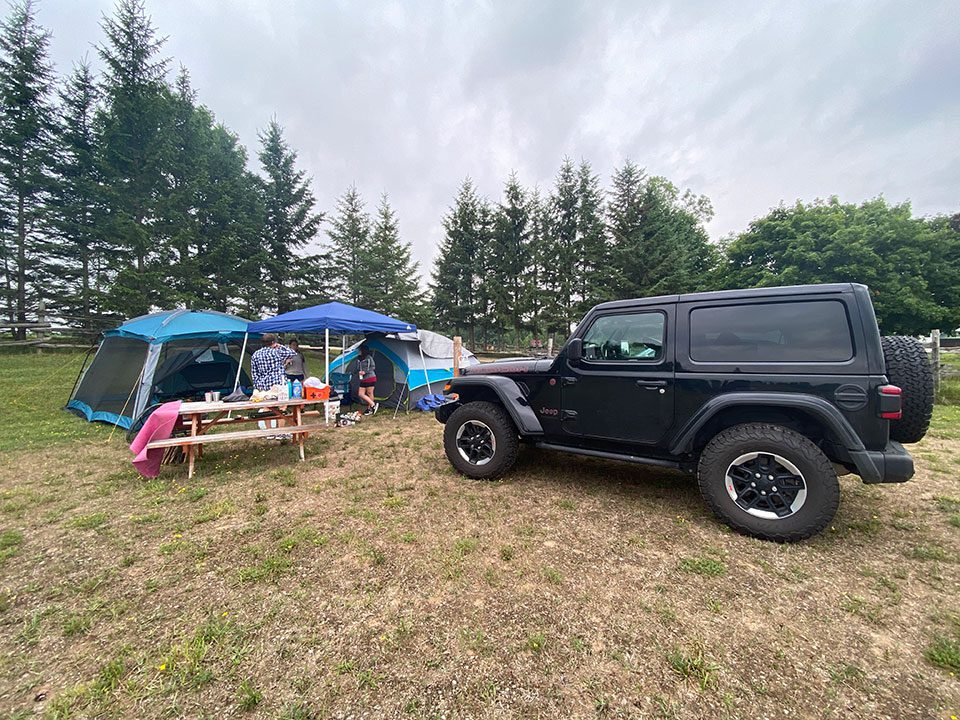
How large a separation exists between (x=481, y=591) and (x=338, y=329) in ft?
21.1

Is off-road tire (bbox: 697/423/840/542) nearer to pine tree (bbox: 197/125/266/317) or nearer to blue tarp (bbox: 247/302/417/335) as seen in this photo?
blue tarp (bbox: 247/302/417/335)

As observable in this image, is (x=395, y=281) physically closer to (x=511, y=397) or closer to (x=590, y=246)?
(x=590, y=246)

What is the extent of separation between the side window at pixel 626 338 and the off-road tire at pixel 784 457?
0.88 m

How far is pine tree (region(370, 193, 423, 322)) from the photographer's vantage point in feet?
71.7

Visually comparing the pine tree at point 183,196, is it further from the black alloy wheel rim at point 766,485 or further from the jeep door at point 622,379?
the black alloy wheel rim at point 766,485

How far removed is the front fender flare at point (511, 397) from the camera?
3.70 m

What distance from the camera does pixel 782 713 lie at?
147 centimetres

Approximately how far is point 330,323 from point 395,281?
15.4m

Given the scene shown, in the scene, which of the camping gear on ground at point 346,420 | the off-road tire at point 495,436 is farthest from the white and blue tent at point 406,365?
the off-road tire at point 495,436

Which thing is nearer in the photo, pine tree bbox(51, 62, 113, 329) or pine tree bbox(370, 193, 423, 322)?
pine tree bbox(51, 62, 113, 329)

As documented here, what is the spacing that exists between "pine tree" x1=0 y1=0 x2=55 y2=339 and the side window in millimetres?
21402

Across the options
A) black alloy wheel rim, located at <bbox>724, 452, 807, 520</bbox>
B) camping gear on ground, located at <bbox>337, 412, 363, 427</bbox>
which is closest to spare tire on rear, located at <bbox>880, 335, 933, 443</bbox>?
black alloy wheel rim, located at <bbox>724, 452, 807, 520</bbox>

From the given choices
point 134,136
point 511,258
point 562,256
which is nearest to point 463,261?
point 511,258

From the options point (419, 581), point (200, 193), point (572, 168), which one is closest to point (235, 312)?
point (200, 193)
